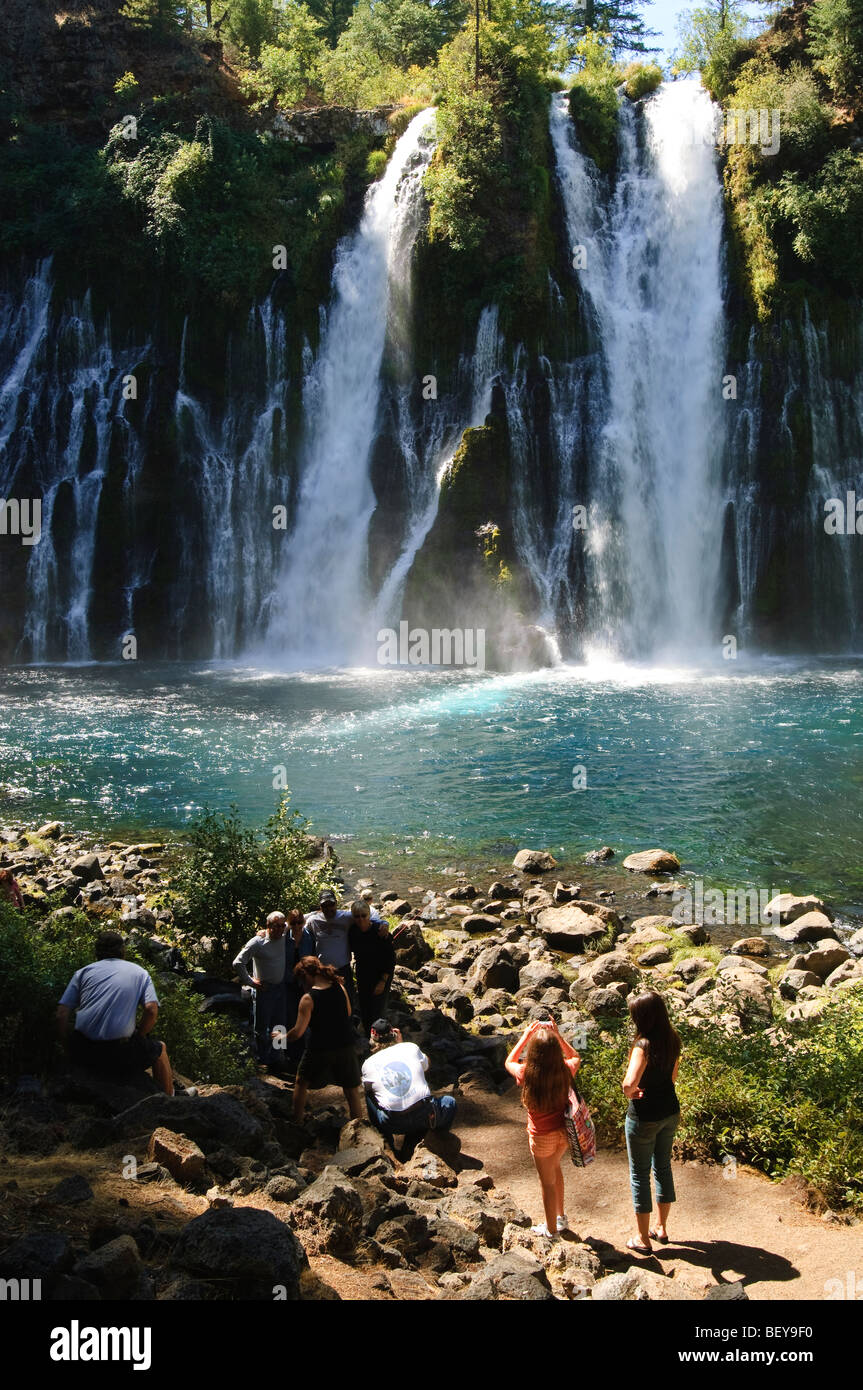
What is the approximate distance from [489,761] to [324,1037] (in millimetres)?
13980

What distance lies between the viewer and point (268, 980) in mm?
9734

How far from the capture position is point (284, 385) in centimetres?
3753

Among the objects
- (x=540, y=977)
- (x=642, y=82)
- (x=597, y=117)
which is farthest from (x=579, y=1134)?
(x=642, y=82)

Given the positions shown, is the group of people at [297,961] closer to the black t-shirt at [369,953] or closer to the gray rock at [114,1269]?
the black t-shirt at [369,953]

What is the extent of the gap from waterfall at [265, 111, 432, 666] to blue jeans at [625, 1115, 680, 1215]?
96.4 ft

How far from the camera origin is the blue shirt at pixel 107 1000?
7.57 meters

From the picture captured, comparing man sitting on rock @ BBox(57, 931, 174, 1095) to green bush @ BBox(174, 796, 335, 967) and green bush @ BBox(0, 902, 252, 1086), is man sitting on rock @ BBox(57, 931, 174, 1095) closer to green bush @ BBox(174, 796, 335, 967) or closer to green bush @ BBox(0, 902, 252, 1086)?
green bush @ BBox(0, 902, 252, 1086)

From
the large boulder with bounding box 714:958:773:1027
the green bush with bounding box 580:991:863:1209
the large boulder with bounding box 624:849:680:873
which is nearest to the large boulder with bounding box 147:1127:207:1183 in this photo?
the green bush with bounding box 580:991:863:1209

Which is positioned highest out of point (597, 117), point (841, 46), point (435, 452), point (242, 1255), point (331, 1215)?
point (841, 46)

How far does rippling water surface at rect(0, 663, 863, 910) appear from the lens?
18.0m

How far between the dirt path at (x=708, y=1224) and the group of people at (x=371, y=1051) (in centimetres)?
26

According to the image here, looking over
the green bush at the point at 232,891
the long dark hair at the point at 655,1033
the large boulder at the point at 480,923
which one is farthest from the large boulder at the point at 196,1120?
the large boulder at the point at 480,923

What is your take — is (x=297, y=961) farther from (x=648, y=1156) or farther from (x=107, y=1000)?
(x=648, y=1156)
